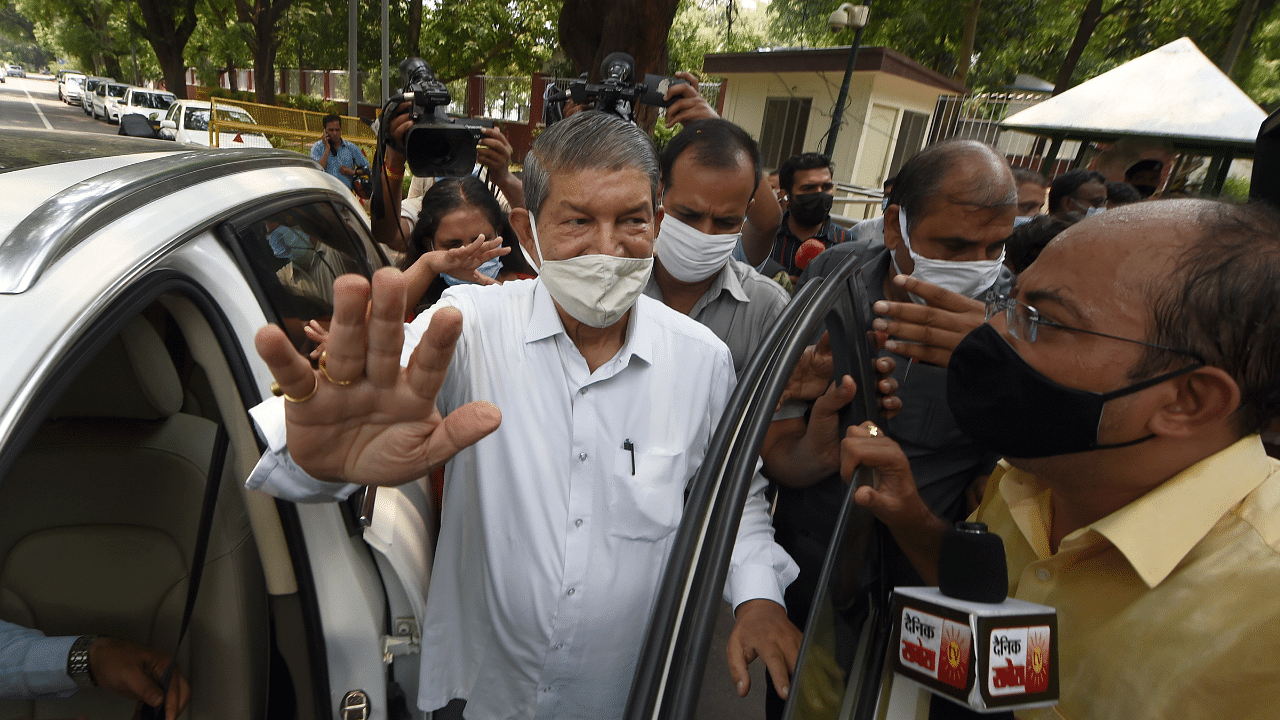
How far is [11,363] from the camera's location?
31.9 inches

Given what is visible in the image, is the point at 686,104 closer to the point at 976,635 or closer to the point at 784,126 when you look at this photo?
the point at 976,635

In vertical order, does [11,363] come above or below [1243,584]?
above

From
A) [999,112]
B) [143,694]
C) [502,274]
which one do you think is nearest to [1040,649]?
[143,694]

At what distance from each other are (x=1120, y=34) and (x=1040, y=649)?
998 inches

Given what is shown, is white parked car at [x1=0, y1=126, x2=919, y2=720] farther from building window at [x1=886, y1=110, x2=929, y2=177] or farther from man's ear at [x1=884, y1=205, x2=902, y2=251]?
building window at [x1=886, y1=110, x2=929, y2=177]

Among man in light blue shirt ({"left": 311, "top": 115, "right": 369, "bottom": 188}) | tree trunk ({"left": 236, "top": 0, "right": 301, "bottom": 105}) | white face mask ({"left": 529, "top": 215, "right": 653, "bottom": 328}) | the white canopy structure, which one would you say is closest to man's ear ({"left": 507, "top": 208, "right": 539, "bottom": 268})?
white face mask ({"left": 529, "top": 215, "right": 653, "bottom": 328})

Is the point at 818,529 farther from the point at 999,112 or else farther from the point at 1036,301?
the point at 999,112

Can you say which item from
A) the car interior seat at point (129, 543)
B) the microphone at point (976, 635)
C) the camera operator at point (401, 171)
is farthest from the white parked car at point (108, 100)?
the microphone at point (976, 635)

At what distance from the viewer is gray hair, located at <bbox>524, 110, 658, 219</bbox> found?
59.3 inches

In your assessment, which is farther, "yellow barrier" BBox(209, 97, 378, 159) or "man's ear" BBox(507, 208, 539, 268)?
"yellow barrier" BBox(209, 97, 378, 159)

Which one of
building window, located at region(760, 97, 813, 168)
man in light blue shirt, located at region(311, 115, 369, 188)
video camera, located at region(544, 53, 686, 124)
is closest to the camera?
video camera, located at region(544, 53, 686, 124)

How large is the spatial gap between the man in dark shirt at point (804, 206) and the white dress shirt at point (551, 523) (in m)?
3.11

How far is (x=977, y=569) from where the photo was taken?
3.42ft

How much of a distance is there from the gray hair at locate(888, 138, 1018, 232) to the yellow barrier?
1389 centimetres
